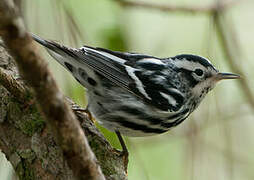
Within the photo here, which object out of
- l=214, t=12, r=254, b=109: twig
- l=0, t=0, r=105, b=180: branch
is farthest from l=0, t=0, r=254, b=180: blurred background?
l=0, t=0, r=105, b=180: branch

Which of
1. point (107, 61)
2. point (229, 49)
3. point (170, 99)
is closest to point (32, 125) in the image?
point (107, 61)

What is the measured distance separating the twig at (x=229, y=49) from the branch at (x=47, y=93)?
2.40 meters

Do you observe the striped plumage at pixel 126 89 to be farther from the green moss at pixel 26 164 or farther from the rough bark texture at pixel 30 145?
the green moss at pixel 26 164

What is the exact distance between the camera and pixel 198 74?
169 inches

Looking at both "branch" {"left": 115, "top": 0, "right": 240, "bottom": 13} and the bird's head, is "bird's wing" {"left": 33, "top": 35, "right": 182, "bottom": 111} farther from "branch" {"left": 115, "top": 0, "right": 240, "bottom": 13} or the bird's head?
"branch" {"left": 115, "top": 0, "right": 240, "bottom": 13}

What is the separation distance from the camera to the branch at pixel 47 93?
1.69m

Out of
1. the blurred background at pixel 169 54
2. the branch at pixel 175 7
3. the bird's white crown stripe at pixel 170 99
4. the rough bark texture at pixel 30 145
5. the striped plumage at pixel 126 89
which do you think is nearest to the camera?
the rough bark texture at pixel 30 145

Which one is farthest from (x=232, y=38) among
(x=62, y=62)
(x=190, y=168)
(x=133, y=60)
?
(x=62, y=62)

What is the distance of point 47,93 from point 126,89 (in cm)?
203

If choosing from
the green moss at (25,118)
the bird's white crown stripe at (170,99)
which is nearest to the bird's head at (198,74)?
the bird's white crown stripe at (170,99)

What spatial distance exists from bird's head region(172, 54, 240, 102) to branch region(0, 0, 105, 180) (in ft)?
7.18

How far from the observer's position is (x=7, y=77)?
9.98ft

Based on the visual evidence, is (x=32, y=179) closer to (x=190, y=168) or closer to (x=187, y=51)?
(x=190, y=168)

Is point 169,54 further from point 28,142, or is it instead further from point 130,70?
point 28,142
